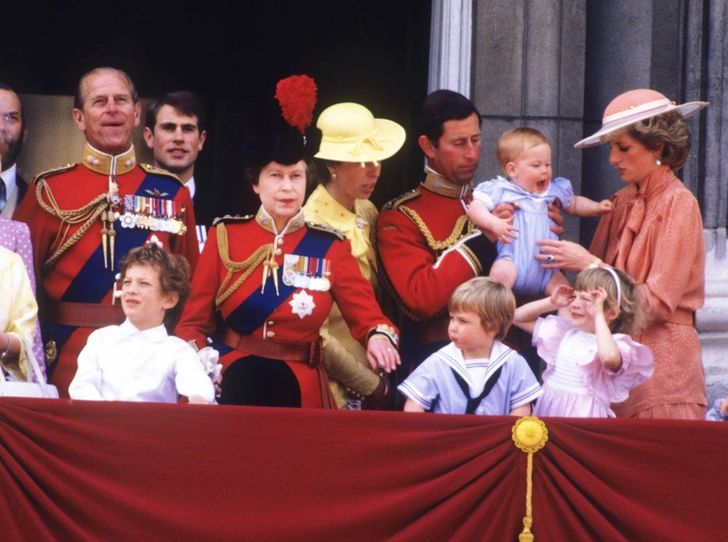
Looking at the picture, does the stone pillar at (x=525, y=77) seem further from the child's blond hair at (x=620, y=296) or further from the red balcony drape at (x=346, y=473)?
the red balcony drape at (x=346, y=473)

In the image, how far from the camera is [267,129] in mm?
4590

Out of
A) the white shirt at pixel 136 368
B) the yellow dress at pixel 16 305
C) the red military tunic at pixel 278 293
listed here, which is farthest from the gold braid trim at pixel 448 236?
the yellow dress at pixel 16 305

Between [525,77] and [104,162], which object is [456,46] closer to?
[525,77]

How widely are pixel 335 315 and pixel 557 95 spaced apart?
1.66m

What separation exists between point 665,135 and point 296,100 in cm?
124

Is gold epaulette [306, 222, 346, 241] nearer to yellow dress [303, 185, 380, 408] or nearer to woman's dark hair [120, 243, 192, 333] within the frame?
yellow dress [303, 185, 380, 408]

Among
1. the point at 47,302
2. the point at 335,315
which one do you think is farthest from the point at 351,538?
the point at 47,302

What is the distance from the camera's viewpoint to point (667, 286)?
4602mm

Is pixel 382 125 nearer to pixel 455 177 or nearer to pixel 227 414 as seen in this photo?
pixel 455 177

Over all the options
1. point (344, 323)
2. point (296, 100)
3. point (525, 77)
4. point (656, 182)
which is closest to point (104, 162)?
point (296, 100)

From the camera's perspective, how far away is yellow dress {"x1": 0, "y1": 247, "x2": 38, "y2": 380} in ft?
14.2

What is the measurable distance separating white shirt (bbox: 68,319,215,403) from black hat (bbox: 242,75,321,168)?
26.5 inches

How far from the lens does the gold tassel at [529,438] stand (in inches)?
158

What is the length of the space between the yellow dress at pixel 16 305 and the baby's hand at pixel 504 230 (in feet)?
4.95
